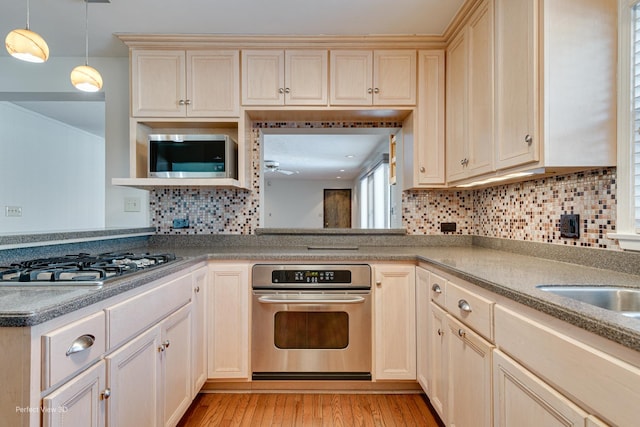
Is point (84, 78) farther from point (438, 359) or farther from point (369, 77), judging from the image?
point (438, 359)

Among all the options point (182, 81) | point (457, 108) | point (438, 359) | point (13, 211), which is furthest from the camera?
point (13, 211)

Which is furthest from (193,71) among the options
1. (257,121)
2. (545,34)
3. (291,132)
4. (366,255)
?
(545,34)

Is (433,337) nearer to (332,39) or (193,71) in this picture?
(332,39)

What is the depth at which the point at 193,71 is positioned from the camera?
2221 millimetres

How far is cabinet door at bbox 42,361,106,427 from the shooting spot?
82cm

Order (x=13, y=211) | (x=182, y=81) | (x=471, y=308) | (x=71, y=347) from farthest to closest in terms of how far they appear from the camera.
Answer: (x=13, y=211) → (x=182, y=81) → (x=471, y=308) → (x=71, y=347)

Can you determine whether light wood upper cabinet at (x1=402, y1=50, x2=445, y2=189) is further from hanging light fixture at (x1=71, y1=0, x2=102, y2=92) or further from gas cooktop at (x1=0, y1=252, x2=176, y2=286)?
hanging light fixture at (x1=71, y1=0, x2=102, y2=92)

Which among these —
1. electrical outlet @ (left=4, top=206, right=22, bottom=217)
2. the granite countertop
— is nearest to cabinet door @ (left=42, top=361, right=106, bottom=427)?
the granite countertop

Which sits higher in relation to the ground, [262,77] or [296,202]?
[262,77]

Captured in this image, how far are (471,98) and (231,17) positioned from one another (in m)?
1.49

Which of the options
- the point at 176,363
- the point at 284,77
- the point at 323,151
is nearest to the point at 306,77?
the point at 284,77

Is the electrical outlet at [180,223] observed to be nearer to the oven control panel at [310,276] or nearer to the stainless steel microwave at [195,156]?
the stainless steel microwave at [195,156]

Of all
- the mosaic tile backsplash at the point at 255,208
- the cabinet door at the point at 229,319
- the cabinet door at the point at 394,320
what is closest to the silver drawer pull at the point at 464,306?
the cabinet door at the point at 394,320

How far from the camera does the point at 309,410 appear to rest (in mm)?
1863
